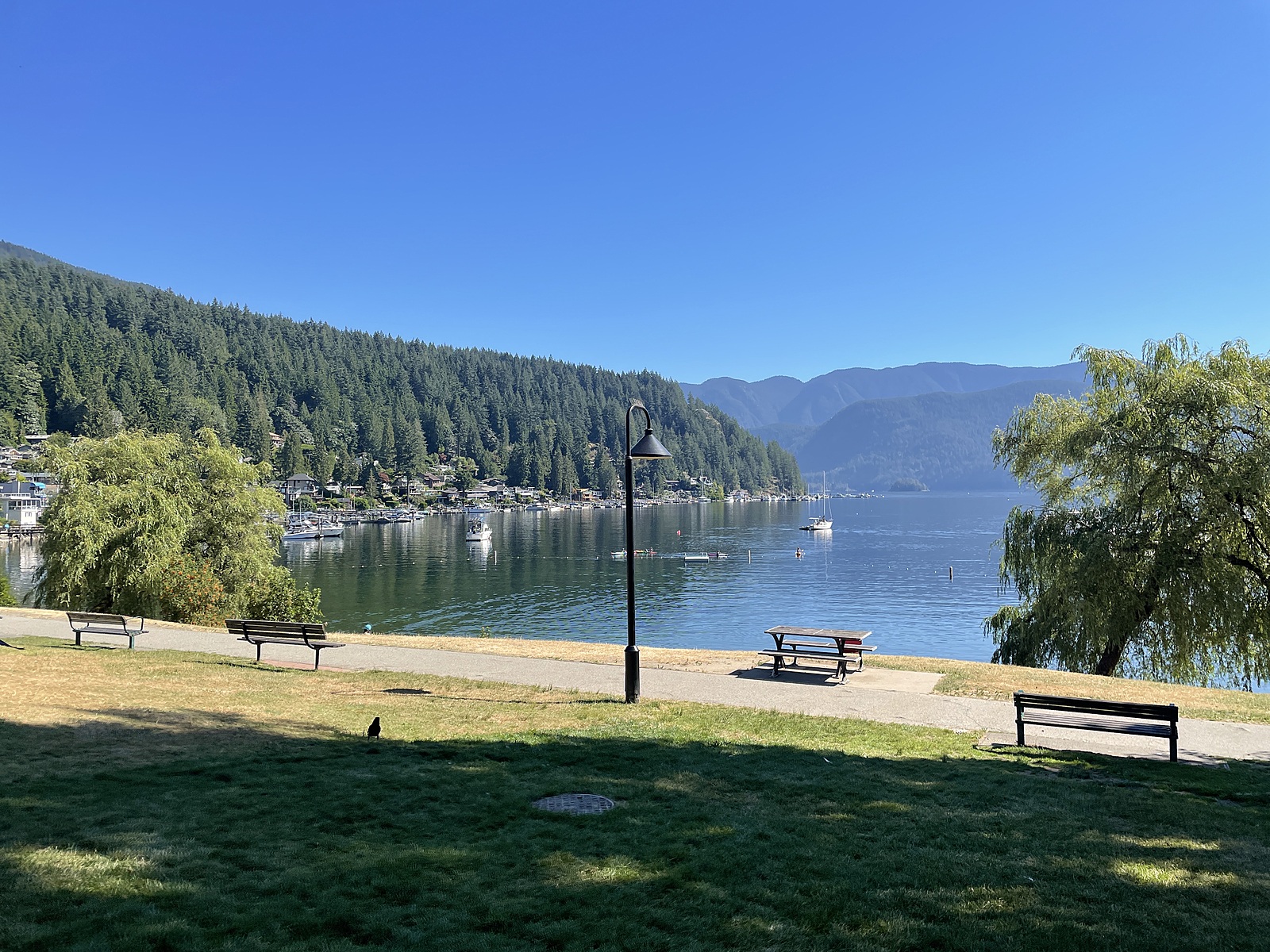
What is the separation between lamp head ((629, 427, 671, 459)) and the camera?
44.0 ft

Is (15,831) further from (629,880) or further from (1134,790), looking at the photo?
(1134,790)

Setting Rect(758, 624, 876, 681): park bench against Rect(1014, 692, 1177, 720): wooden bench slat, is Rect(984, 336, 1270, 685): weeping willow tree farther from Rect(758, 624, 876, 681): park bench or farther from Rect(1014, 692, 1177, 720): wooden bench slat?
Rect(1014, 692, 1177, 720): wooden bench slat

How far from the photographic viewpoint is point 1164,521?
67.1 ft

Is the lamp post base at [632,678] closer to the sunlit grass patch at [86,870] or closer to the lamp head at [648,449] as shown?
the lamp head at [648,449]

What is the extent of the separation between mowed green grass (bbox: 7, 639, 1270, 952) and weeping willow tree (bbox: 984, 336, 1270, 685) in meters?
12.0

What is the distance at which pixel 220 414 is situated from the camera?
170 metres

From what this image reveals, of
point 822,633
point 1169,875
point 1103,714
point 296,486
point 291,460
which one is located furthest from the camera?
point 291,460

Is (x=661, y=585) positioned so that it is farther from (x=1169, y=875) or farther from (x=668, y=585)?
(x=1169, y=875)

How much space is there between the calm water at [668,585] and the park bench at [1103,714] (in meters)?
27.4

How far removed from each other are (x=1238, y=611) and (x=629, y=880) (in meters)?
20.5

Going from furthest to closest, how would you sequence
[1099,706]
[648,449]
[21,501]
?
[21,501], [648,449], [1099,706]

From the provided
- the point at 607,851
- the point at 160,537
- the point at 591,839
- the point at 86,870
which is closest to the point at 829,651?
the point at 591,839

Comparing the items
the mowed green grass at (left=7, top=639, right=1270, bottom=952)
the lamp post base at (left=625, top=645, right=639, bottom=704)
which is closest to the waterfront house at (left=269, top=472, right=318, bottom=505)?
the lamp post base at (left=625, top=645, right=639, bottom=704)

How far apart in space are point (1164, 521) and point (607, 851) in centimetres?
1992
